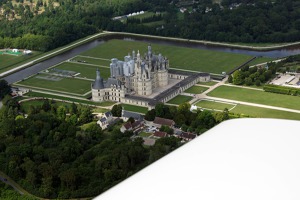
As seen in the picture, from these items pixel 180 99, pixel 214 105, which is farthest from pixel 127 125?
pixel 214 105

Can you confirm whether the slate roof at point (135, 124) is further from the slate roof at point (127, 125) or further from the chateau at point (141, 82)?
the chateau at point (141, 82)

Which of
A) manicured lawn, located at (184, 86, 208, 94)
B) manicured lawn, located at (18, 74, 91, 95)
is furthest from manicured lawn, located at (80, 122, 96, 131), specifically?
manicured lawn, located at (184, 86, 208, 94)

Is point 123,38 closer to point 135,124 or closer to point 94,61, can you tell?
point 94,61

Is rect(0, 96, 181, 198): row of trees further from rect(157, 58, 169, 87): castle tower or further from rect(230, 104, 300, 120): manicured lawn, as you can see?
rect(157, 58, 169, 87): castle tower

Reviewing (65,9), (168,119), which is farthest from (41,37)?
(168,119)

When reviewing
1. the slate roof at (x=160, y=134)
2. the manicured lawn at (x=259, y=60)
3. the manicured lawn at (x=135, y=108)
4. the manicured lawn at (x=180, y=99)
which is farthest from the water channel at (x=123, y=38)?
the slate roof at (x=160, y=134)

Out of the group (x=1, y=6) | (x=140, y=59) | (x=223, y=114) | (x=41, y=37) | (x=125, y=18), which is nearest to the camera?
(x=223, y=114)

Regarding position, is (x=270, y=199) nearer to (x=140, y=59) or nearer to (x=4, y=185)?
(x=4, y=185)
